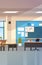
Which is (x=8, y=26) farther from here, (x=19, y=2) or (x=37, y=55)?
(x=37, y=55)

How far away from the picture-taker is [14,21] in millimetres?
Result: 10539

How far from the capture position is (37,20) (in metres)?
10.6

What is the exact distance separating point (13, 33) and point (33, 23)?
1.63 metres

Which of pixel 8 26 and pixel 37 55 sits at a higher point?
pixel 8 26

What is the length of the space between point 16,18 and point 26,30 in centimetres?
119

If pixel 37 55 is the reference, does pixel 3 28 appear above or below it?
above

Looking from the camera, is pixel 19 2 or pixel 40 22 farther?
pixel 40 22

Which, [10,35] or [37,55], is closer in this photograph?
[37,55]

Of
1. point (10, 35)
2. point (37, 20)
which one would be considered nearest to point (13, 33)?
point (10, 35)

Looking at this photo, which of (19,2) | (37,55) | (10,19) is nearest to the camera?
(37,55)

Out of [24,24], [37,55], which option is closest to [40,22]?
[24,24]

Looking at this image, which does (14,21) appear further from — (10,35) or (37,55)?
(37,55)

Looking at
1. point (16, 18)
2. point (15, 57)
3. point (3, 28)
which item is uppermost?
point (16, 18)

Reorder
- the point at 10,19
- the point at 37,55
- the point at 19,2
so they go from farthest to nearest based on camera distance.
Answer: the point at 10,19 → the point at 19,2 → the point at 37,55
